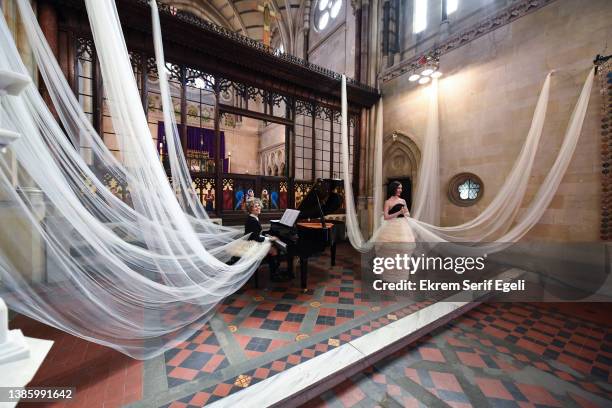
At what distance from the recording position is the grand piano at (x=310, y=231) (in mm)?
3555

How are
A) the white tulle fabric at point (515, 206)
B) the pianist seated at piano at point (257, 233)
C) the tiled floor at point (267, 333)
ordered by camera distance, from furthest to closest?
the white tulle fabric at point (515, 206), the pianist seated at piano at point (257, 233), the tiled floor at point (267, 333)

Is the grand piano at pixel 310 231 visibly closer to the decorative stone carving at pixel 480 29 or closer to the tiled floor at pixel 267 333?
the tiled floor at pixel 267 333

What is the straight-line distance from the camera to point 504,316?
2.94 meters

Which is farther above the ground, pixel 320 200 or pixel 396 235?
pixel 320 200

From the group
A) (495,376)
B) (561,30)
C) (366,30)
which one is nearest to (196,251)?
(495,376)

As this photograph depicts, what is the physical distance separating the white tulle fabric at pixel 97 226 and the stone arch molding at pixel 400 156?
5178 millimetres

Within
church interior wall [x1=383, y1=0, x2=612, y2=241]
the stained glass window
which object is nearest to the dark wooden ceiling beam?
church interior wall [x1=383, y1=0, x2=612, y2=241]

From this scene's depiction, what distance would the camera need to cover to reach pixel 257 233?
3.32m

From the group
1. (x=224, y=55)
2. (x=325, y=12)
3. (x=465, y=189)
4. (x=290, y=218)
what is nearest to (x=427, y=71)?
(x=465, y=189)

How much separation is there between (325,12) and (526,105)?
7382 millimetres

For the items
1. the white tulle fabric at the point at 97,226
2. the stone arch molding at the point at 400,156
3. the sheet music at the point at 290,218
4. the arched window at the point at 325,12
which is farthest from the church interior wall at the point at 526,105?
the white tulle fabric at the point at 97,226

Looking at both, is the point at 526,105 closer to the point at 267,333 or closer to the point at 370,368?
the point at 370,368

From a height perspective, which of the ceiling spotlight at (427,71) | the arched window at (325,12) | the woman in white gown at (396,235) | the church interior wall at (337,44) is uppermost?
the arched window at (325,12)

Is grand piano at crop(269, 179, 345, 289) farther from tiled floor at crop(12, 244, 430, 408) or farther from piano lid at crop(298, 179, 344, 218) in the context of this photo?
tiled floor at crop(12, 244, 430, 408)
